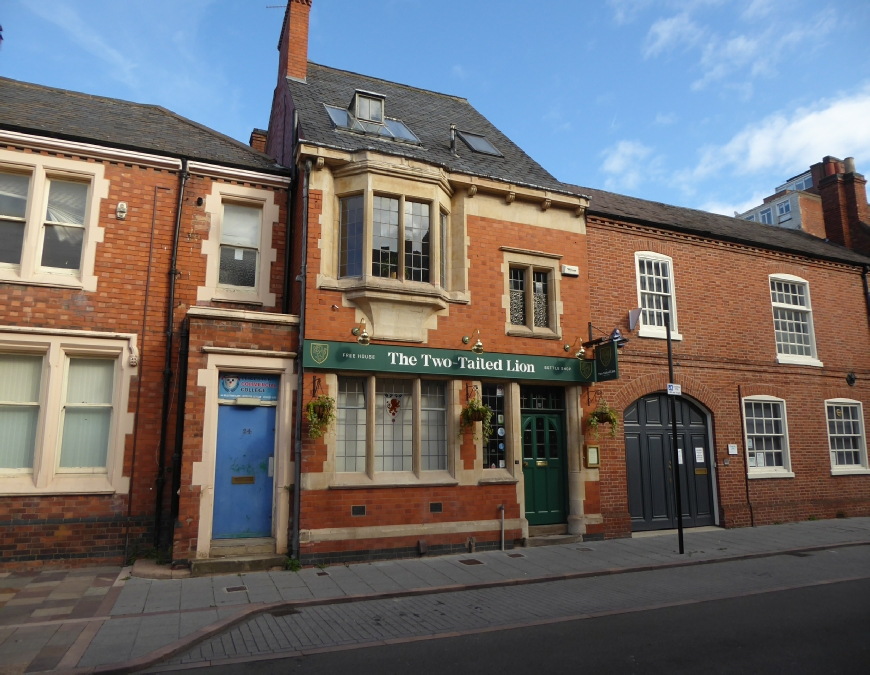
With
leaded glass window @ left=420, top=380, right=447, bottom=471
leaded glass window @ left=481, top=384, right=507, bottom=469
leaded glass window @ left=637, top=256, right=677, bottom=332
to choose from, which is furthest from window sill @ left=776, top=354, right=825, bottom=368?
leaded glass window @ left=420, top=380, right=447, bottom=471

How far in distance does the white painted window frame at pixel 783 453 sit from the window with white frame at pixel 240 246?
40.1ft

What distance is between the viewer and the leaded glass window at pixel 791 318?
1625cm

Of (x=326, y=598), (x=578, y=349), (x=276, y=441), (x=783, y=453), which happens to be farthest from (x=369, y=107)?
(x=783, y=453)

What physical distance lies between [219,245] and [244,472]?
174 inches

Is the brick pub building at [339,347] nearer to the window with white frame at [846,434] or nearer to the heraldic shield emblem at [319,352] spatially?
the heraldic shield emblem at [319,352]

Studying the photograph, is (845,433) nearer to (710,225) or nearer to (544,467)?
(710,225)

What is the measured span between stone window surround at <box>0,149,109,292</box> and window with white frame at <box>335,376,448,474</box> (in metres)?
4.98

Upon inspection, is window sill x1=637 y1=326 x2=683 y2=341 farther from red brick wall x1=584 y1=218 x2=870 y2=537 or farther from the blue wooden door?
the blue wooden door

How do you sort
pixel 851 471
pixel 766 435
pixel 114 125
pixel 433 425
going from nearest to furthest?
pixel 433 425
pixel 114 125
pixel 766 435
pixel 851 471

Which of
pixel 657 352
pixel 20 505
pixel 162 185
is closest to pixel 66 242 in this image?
pixel 162 185

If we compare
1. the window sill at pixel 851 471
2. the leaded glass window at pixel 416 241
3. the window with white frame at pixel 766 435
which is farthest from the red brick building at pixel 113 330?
the window sill at pixel 851 471

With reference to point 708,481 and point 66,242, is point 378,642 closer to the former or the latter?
point 66,242

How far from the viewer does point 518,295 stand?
42.5 ft

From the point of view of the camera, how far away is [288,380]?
10469 mm
